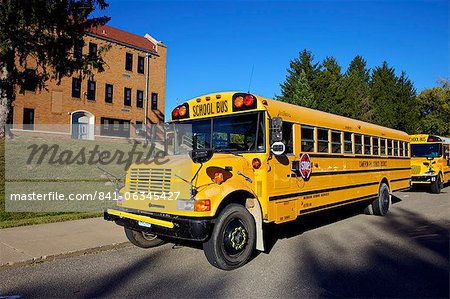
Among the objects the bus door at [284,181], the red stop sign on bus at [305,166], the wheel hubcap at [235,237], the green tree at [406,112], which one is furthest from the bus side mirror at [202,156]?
the green tree at [406,112]

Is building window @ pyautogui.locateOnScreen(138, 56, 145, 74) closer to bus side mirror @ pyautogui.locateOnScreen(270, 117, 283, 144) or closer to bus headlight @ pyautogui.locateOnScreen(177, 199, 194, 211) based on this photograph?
bus side mirror @ pyautogui.locateOnScreen(270, 117, 283, 144)

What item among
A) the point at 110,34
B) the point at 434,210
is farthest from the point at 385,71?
the point at 434,210

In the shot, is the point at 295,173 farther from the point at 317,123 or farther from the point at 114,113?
the point at 114,113

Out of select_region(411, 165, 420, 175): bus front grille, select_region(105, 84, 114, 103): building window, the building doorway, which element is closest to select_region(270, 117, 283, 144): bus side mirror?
select_region(411, 165, 420, 175): bus front grille

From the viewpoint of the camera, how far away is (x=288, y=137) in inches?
239

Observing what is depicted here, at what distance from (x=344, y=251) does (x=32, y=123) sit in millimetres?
26881

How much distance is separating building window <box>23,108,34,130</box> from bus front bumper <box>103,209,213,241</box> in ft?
81.2

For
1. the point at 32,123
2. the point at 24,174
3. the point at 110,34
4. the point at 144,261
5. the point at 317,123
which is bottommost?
the point at 144,261

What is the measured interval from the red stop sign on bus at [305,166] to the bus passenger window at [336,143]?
1.13 metres

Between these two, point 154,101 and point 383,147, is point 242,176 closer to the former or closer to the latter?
point 383,147

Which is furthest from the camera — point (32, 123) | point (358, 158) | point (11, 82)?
point (32, 123)

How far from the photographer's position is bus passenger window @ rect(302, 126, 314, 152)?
253 inches

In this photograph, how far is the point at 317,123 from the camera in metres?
6.86

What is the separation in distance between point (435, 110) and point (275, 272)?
147 feet
